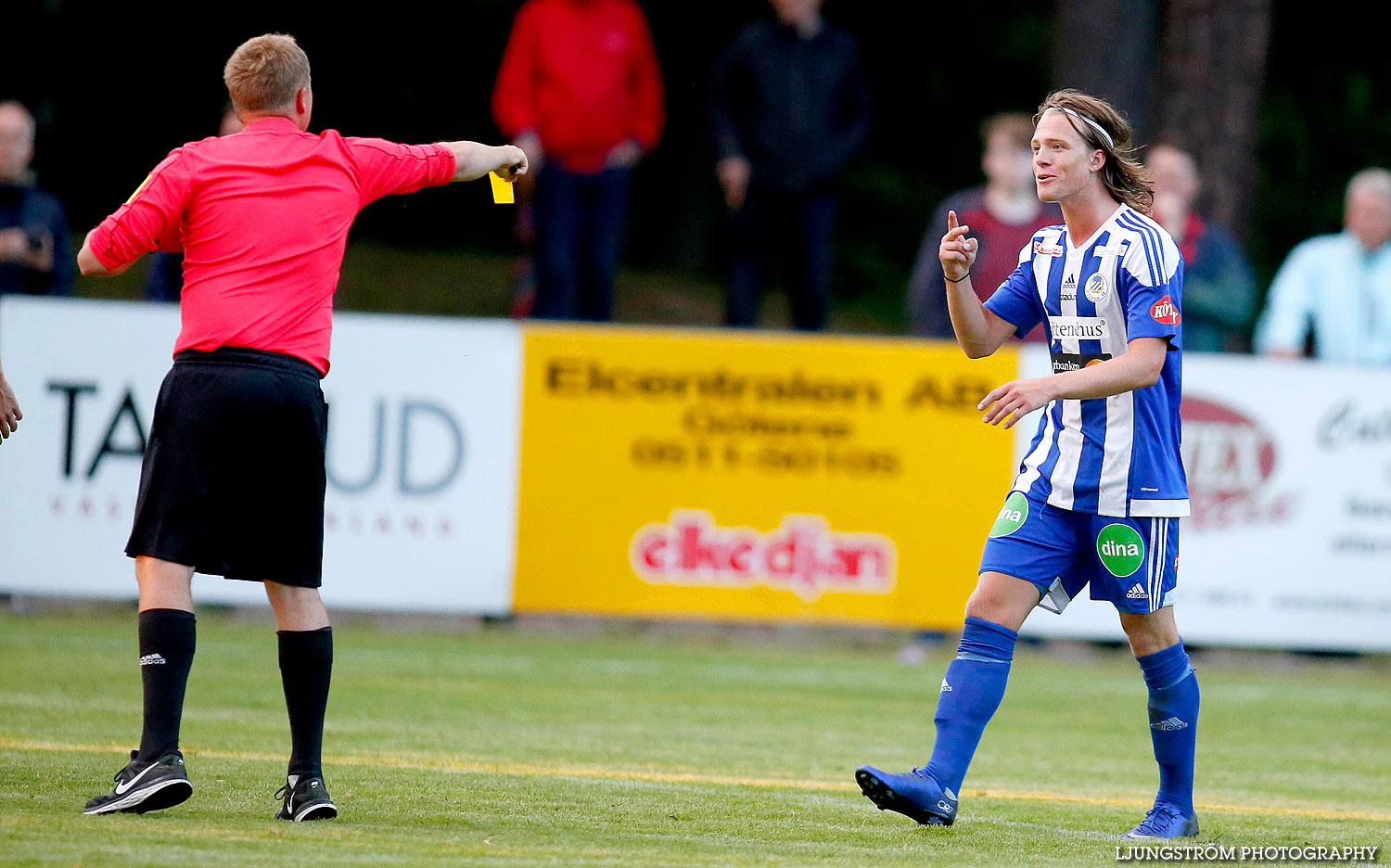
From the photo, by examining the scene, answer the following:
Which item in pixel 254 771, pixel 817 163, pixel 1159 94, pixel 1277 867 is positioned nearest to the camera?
pixel 1277 867

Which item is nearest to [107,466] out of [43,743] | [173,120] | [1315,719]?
[43,743]

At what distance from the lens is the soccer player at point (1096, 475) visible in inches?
214

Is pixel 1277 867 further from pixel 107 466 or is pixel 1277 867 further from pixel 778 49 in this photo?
pixel 778 49

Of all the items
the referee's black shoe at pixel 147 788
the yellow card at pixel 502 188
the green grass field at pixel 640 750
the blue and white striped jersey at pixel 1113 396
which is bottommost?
the green grass field at pixel 640 750

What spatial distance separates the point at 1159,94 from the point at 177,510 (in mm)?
11953

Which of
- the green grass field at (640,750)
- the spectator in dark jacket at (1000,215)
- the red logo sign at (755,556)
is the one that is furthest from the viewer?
the spectator in dark jacket at (1000,215)

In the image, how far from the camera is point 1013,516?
5.58 m

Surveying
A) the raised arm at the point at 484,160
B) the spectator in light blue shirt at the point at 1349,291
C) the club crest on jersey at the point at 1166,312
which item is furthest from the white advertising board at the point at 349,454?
the club crest on jersey at the point at 1166,312

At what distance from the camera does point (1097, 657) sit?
1115cm

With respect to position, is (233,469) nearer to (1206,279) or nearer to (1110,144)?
(1110,144)

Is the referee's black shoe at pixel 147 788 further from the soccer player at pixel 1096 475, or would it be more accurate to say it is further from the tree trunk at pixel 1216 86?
the tree trunk at pixel 1216 86

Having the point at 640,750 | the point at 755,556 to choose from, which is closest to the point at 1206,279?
the point at 755,556

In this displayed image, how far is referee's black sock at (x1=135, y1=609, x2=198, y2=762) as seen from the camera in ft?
16.8

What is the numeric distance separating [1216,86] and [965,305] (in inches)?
415
